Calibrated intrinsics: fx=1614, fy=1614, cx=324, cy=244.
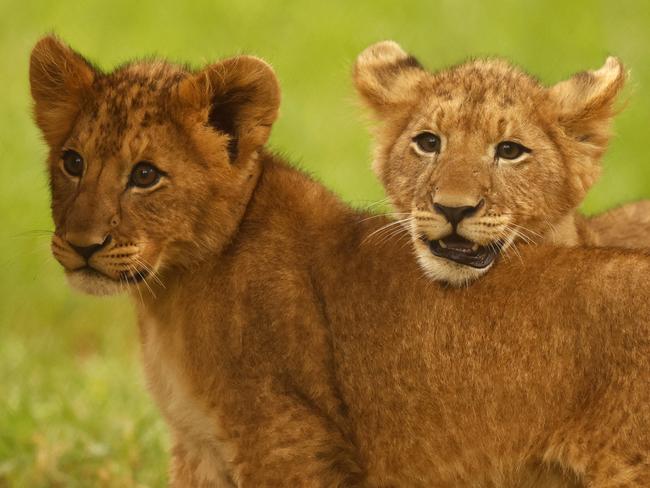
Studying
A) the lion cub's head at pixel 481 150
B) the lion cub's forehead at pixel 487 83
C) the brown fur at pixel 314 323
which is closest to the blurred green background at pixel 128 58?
the lion cub's head at pixel 481 150

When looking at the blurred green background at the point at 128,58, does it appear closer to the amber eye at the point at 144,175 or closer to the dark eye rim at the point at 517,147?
the dark eye rim at the point at 517,147

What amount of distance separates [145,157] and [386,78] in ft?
6.62

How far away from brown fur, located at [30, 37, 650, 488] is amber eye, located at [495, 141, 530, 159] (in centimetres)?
79

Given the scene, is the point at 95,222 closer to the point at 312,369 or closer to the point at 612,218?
the point at 312,369

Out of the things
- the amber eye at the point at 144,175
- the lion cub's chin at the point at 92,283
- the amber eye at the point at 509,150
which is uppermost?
the amber eye at the point at 509,150

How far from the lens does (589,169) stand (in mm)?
6828

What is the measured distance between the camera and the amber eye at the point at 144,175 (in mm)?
5660

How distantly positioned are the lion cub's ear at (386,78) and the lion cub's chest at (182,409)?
1.78 m

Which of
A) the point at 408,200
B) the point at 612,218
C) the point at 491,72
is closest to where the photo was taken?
the point at 408,200

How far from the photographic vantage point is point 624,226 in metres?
7.46

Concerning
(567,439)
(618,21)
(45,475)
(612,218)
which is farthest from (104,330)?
(618,21)

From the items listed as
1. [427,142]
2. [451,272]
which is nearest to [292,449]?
[451,272]

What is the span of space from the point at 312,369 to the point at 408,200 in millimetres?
1062

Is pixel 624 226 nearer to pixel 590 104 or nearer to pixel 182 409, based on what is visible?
pixel 590 104
